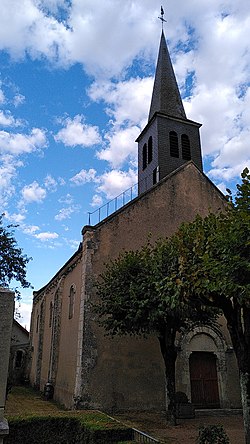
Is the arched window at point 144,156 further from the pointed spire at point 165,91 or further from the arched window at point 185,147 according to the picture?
the arched window at point 185,147

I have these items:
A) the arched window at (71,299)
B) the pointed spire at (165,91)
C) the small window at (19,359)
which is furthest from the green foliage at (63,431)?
the small window at (19,359)

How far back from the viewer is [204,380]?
17562mm

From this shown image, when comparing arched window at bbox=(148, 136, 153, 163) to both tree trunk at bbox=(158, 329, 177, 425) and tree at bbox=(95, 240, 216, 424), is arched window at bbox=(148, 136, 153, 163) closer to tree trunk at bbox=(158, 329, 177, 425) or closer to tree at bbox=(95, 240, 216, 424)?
tree at bbox=(95, 240, 216, 424)

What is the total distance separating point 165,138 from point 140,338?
39.0ft

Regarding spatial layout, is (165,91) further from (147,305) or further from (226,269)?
(226,269)

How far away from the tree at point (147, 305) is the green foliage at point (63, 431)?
3848mm

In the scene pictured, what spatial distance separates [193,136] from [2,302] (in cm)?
2048

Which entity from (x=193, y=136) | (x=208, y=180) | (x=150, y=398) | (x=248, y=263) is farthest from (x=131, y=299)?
(x=193, y=136)

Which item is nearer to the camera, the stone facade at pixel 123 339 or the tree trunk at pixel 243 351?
the tree trunk at pixel 243 351

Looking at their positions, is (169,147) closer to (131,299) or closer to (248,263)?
(131,299)

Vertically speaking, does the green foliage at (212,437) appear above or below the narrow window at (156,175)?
below

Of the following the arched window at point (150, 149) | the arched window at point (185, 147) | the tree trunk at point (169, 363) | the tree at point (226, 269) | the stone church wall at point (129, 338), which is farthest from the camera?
the arched window at point (150, 149)

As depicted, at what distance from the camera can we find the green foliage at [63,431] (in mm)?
8672

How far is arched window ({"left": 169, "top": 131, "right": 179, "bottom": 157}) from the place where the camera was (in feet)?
73.3
